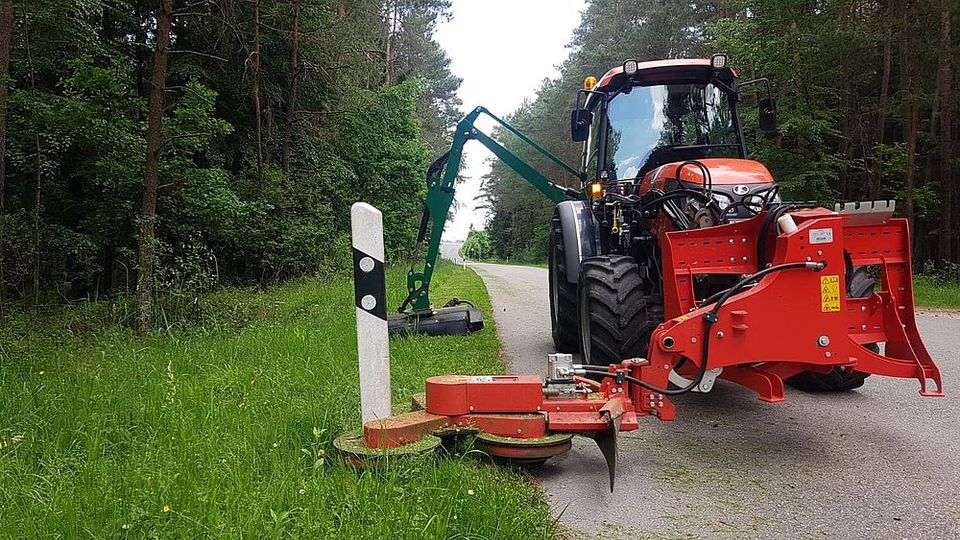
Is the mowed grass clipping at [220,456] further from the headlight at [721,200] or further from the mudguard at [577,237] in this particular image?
the headlight at [721,200]

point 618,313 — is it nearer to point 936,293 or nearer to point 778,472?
point 778,472

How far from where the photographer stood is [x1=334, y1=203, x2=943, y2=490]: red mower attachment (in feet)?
10.1

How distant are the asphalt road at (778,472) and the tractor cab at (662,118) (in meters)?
2.02

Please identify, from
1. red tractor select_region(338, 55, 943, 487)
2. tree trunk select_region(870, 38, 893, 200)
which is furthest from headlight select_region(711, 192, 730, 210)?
tree trunk select_region(870, 38, 893, 200)

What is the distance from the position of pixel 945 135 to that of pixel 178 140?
1712cm

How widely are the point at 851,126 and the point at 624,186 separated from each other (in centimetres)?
1487

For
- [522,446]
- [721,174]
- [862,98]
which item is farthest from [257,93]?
[862,98]

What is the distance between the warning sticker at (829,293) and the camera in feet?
10.6

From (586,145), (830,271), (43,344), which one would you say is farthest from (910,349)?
(43,344)

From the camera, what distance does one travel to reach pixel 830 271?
10.6 feet

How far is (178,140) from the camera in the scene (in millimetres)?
9859

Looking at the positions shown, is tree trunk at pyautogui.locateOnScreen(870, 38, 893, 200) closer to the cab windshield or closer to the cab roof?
the cab windshield

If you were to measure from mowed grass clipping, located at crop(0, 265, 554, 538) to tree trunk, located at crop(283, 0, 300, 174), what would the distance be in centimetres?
1056

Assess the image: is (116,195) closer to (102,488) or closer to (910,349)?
(102,488)
